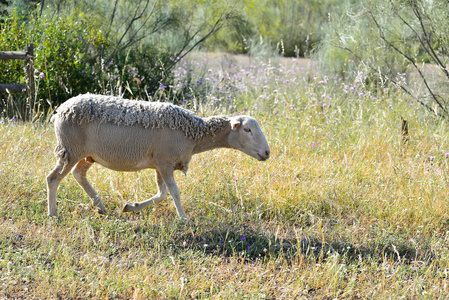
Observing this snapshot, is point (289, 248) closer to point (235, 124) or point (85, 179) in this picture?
point (235, 124)

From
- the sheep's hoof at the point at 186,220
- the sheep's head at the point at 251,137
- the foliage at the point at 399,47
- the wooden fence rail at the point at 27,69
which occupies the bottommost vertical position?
the sheep's hoof at the point at 186,220

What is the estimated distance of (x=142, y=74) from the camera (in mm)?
9508

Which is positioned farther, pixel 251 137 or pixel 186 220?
pixel 186 220

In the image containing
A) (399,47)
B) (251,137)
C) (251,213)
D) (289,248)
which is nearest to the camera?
(289,248)

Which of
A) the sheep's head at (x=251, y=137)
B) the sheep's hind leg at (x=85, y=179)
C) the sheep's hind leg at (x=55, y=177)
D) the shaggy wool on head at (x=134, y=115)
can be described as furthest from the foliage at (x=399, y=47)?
the sheep's hind leg at (x=55, y=177)

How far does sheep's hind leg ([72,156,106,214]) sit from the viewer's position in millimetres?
4750

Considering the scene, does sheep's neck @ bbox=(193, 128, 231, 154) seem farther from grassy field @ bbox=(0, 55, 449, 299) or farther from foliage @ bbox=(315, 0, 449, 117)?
foliage @ bbox=(315, 0, 449, 117)

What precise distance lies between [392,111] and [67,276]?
5966 millimetres

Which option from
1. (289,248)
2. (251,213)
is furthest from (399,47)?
(289,248)

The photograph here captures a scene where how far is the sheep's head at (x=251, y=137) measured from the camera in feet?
14.6

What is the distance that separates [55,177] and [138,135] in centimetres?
87

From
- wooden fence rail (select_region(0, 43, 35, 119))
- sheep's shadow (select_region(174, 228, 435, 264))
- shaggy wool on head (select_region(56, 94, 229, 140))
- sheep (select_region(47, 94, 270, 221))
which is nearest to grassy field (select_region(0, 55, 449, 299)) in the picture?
sheep's shadow (select_region(174, 228, 435, 264))

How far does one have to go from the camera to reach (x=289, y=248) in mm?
4371

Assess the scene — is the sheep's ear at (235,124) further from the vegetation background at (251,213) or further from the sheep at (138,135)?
the vegetation background at (251,213)
